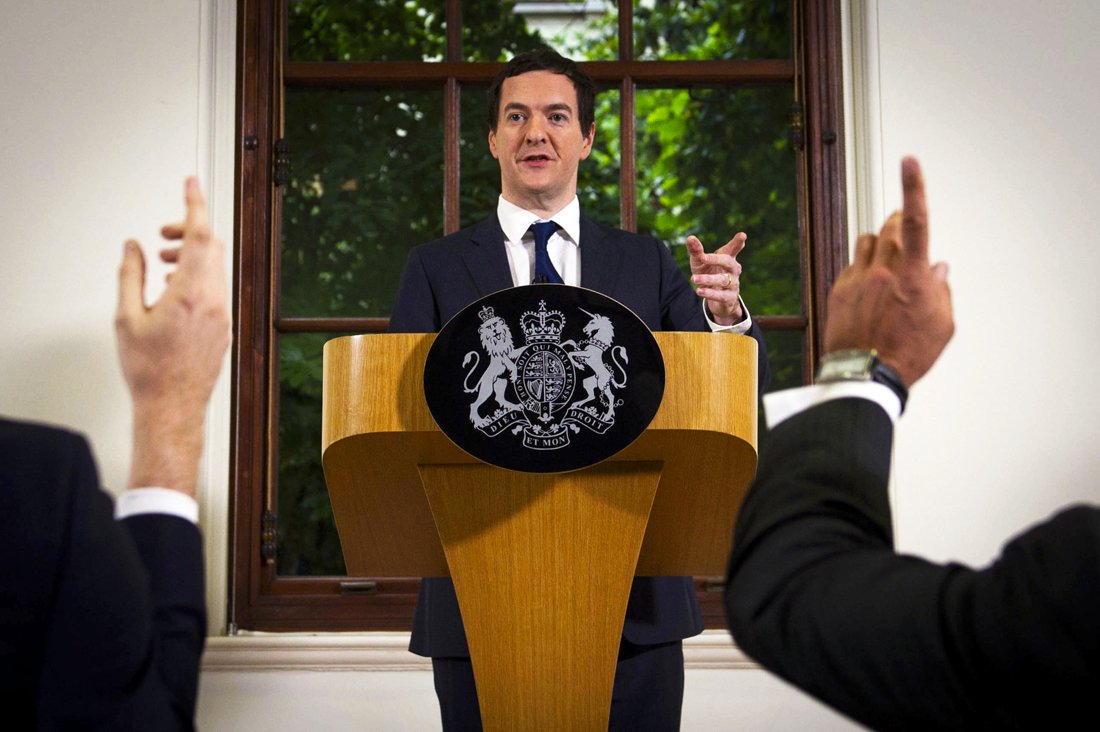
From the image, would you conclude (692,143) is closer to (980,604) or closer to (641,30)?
(641,30)

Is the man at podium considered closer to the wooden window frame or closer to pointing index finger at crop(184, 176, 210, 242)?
the wooden window frame

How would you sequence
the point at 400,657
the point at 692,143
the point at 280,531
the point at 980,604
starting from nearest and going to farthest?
the point at 980,604
the point at 400,657
the point at 280,531
the point at 692,143

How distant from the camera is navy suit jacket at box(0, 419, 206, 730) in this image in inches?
31.2

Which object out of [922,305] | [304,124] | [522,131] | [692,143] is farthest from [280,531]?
[922,305]

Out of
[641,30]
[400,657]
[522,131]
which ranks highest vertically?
[641,30]

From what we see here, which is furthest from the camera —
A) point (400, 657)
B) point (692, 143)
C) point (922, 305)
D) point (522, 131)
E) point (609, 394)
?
point (692, 143)

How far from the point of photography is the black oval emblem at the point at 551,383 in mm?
1404

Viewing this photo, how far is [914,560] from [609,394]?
2.43ft

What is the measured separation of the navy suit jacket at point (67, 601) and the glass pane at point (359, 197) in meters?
2.46

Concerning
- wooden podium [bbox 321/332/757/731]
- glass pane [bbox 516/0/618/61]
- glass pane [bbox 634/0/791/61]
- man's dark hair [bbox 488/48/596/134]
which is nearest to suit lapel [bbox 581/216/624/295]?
man's dark hair [bbox 488/48/596/134]

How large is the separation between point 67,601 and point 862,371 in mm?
522

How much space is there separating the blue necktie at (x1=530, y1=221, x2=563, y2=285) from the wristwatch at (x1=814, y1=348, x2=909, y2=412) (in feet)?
3.49

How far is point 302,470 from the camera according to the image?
3.22 m

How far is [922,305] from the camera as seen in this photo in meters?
0.79
